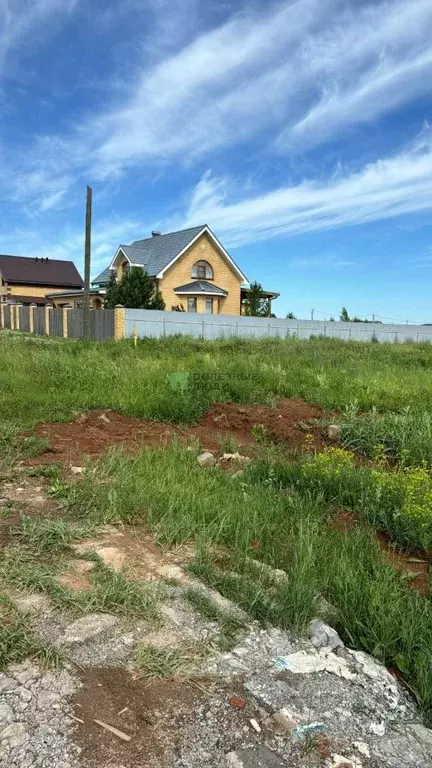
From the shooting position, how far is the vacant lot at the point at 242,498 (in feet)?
7.48

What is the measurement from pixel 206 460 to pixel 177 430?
129cm

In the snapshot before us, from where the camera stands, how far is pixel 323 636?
215 centimetres

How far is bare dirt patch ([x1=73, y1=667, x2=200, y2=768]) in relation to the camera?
150 cm

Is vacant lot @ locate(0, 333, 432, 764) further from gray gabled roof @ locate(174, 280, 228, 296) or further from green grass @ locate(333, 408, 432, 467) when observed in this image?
gray gabled roof @ locate(174, 280, 228, 296)

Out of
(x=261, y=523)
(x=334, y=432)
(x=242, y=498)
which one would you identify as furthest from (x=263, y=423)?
(x=261, y=523)

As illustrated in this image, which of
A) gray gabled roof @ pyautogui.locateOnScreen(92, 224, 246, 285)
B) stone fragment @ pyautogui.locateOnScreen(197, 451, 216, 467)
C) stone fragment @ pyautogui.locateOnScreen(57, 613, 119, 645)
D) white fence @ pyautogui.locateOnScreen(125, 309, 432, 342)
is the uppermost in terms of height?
gray gabled roof @ pyautogui.locateOnScreen(92, 224, 246, 285)

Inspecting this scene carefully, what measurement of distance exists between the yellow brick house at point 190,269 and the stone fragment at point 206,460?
85.5 ft

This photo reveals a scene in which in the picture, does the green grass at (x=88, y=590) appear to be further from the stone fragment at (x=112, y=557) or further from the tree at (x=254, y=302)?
the tree at (x=254, y=302)

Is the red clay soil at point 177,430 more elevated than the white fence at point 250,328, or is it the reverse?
the white fence at point 250,328

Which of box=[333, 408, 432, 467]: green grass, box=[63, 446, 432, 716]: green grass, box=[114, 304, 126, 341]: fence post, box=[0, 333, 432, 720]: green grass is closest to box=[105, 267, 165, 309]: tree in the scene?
box=[114, 304, 126, 341]: fence post

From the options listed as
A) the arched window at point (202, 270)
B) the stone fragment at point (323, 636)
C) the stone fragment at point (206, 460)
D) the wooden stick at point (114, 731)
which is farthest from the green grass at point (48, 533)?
the arched window at point (202, 270)

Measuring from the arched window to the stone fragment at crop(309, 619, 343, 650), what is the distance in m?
30.3

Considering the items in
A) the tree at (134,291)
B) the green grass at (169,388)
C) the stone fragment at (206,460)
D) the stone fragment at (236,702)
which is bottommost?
the stone fragment at (236,702)

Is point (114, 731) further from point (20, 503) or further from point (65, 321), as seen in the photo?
point (65, 321)
